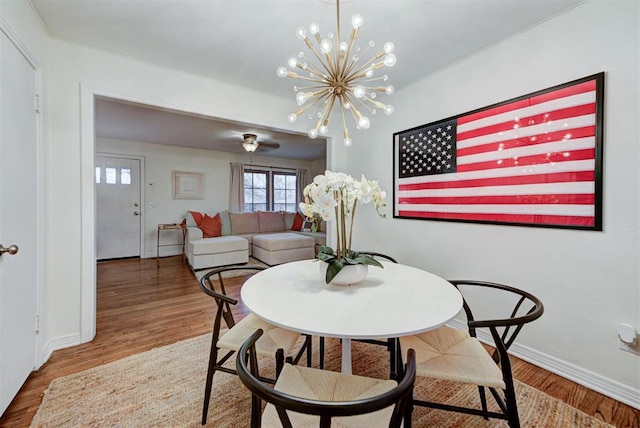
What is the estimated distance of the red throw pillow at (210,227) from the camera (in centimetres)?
496

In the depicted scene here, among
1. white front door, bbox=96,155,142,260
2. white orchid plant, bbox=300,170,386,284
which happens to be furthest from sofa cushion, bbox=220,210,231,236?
white orchid plant, bbox=300,170,386,284

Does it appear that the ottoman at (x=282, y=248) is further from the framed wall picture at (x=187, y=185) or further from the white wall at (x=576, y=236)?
the white wall at (x=576, y=236)

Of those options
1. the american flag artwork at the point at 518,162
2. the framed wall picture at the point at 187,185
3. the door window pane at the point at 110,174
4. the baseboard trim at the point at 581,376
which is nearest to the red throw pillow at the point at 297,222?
the framed wall picture at the point at 187,185

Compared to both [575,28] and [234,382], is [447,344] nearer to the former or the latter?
[234,382]

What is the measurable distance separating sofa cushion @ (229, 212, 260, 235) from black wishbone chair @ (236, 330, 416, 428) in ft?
15.9

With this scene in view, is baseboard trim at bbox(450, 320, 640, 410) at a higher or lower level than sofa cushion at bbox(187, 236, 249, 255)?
lower

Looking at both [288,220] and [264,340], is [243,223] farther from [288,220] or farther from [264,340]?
[264,340]

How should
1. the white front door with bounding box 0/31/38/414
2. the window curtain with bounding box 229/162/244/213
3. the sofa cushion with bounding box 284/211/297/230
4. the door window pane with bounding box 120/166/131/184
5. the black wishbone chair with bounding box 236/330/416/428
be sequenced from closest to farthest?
the black wishbone chair with bounding box 236/330/416/428
the white front door with bounding box 0/31/38/414
the door window pane with bounding box 120/166/131/184
the window curtain with bounding box 229/162/244/213
the sofa cushion with bounding box 284/211/297/230

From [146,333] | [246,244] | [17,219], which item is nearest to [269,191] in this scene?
[246,244]

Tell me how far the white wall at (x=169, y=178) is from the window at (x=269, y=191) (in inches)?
21.4

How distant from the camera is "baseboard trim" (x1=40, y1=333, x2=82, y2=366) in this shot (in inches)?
72.6

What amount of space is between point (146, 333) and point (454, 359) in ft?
7.71

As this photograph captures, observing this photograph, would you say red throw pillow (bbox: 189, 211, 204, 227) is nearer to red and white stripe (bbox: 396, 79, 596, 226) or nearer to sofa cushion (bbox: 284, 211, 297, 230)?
sofa cushion (bbox: 284, 211, 297, 230)

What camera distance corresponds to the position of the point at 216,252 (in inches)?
172
